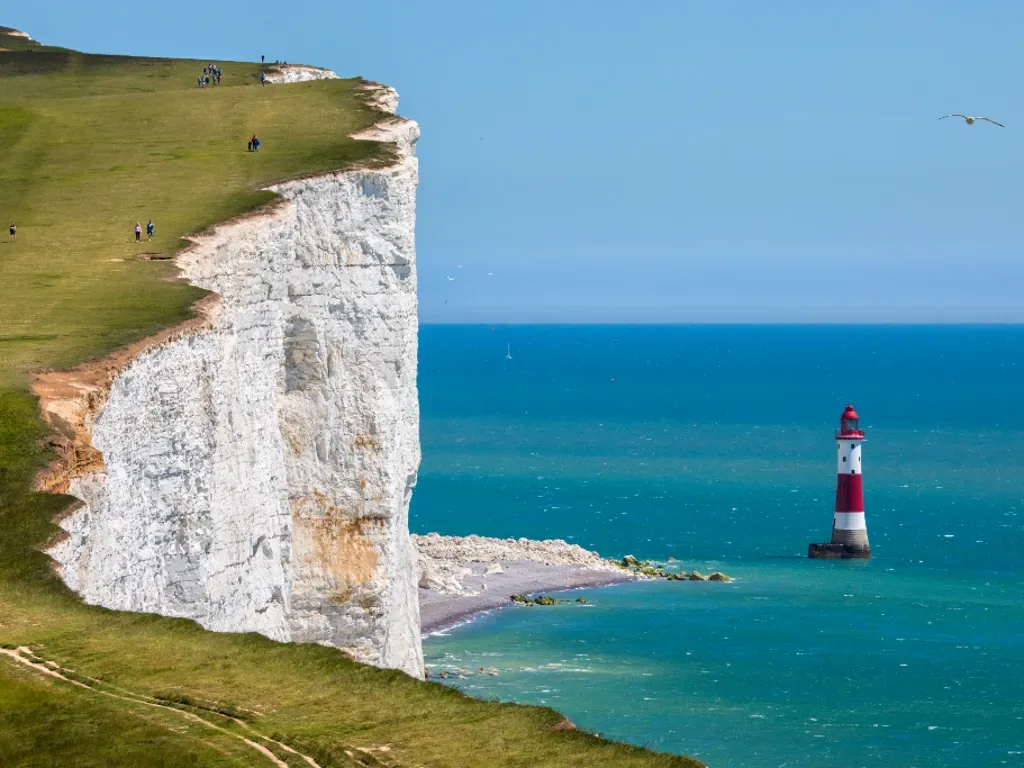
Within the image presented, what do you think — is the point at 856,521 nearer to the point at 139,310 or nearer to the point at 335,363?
the point at 335,363

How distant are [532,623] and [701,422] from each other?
114 metres

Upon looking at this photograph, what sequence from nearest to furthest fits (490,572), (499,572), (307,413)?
(307,413) < (490,572) < (499,572)

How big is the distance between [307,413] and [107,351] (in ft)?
33.1

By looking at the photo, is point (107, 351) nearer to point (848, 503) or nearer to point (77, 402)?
point (77, 402)

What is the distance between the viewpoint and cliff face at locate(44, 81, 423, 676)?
34.2 metres

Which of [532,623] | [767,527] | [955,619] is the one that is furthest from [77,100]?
[767,527]

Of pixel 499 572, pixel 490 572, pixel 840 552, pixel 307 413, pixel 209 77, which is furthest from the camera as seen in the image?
pixel 840 552

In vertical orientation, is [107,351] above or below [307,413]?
above

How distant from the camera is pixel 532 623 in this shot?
223ft

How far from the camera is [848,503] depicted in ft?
280

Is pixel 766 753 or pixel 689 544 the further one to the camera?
pixel 689 544

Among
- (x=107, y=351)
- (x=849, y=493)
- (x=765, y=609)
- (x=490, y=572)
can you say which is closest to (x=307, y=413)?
(x=107, y=351)

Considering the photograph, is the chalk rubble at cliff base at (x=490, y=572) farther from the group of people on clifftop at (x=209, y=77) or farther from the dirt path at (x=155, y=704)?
the dirt path at (x=155, y=704)

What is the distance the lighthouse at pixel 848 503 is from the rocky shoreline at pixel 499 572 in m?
8.30
